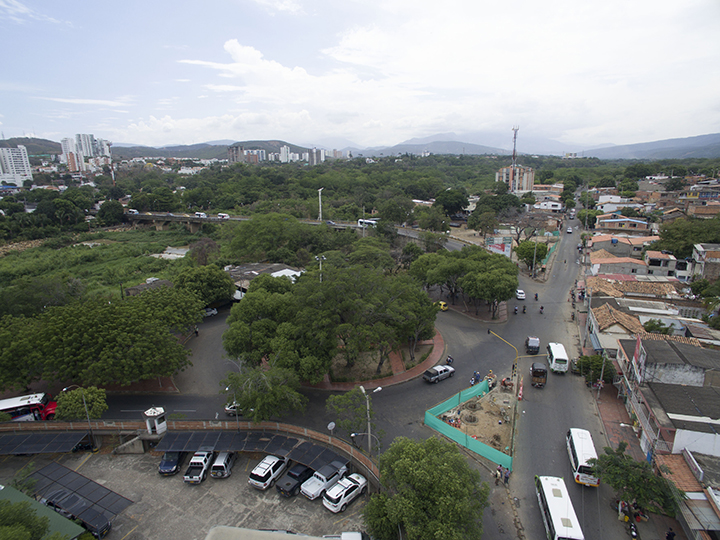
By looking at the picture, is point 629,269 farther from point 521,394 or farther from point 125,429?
point 125,429

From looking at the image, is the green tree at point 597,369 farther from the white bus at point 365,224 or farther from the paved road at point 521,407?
the white bus at point 365,224

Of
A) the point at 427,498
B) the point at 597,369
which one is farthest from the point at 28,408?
the point at 597,369

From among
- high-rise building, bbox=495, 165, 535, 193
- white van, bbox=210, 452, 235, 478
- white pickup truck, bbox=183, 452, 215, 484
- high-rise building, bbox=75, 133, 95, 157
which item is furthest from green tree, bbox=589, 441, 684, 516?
high-rise building, bbox=75, 133, 95, 157

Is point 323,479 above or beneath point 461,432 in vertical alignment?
beneath

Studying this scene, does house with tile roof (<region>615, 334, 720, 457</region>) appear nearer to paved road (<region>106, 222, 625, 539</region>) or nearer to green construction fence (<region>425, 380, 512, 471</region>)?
paved road (<region>106, 222, 625, 539</region>)

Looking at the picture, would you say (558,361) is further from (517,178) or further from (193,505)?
(517,178)

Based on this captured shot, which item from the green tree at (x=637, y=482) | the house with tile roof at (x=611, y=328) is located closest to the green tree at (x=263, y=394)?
the green tree at (x=637, y=482)
